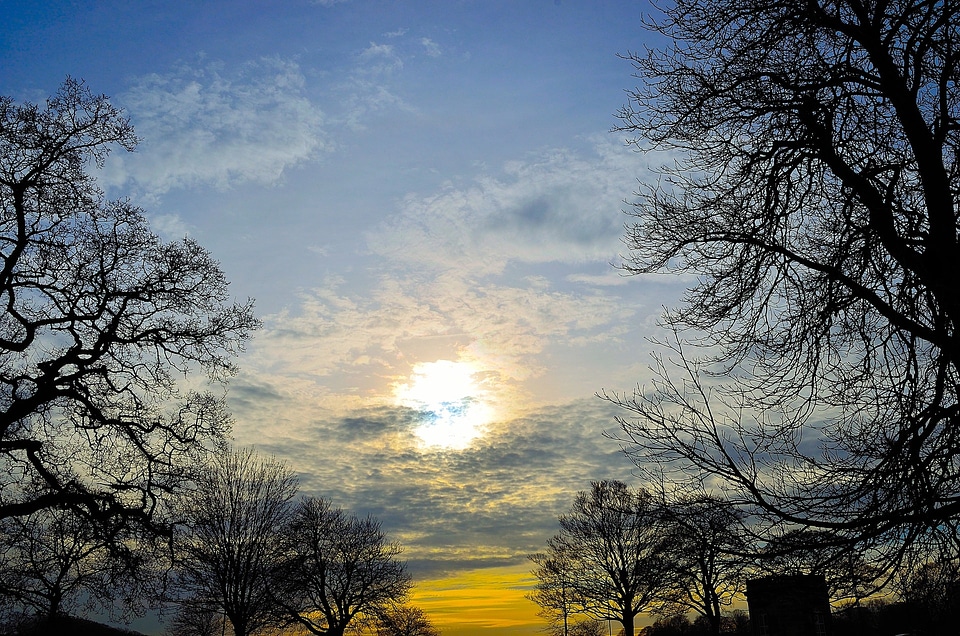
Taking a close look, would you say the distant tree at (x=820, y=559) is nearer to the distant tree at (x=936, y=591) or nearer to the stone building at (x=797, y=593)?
the stone building at (x=797, y=593)

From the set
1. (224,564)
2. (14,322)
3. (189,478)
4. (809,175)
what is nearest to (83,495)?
(189,478)

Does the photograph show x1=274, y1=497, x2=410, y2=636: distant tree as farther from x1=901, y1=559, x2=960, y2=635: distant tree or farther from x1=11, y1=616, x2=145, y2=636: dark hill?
x1=901, y1=559, x2=960, y2=635: distant tree

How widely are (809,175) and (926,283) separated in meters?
1.68

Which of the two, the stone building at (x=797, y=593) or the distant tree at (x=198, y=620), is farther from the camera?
the distant tree at (x=198, y=620)

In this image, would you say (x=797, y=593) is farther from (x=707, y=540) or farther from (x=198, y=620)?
(x=198, y=620)

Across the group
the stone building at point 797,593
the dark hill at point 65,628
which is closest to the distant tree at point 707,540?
the stone building at point 797,593

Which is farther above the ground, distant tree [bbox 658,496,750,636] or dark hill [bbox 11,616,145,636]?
distant tree [bbox 658,496,750,636]

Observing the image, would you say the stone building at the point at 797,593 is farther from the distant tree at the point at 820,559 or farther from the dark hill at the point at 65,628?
the dark hill at the point at 65,628

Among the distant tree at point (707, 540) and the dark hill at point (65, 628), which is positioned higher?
the distant tree at point (707, 540)

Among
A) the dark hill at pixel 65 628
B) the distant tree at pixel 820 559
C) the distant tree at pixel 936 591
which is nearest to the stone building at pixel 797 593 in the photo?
the distant tree at pixel 820 559

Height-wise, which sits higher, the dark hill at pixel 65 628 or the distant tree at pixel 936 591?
the distant tree at pixel 936 591

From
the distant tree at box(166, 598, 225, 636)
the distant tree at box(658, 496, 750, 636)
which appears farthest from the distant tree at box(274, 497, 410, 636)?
the distant tree at box(658, 496, 750, 636)

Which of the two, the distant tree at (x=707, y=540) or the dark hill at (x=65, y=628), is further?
the dark hill at (x=65, y=628)

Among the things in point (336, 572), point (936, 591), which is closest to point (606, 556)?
point (336, 572)
